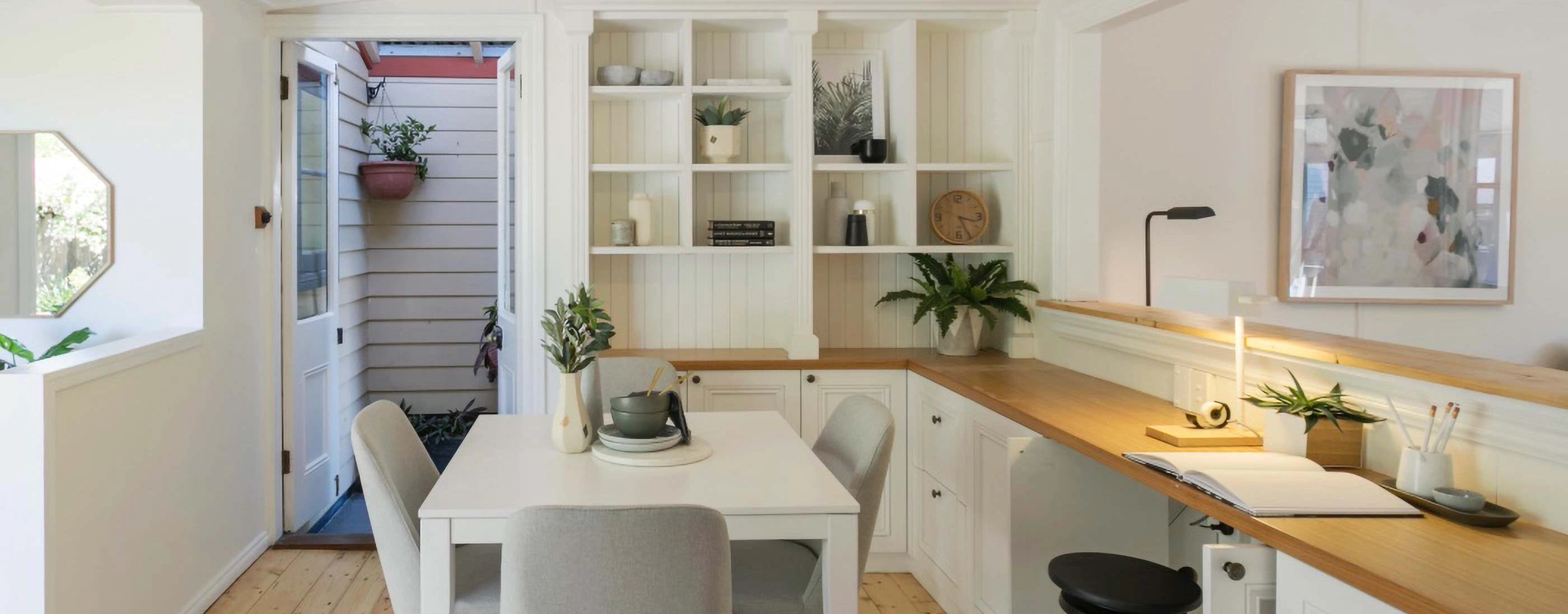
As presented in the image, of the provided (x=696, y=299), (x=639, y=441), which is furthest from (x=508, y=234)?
(x=639, y=441)

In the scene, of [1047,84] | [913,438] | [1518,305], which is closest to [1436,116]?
[1518,305]

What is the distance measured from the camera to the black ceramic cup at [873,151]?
429 cm

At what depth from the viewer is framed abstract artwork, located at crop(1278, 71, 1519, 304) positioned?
418 centimetres

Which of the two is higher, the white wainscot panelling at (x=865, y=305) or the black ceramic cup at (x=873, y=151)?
the black ceramic cup at (x=873, y=151)

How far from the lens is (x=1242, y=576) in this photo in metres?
1.94

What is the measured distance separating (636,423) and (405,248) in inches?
158

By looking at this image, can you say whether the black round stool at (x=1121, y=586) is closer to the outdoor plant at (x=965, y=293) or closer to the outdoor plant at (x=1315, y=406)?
the outdoor plant at (x=1315, y=406)

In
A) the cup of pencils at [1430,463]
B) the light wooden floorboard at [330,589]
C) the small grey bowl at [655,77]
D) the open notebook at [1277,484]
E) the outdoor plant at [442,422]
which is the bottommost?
the light wooden floorboard at [330,589]

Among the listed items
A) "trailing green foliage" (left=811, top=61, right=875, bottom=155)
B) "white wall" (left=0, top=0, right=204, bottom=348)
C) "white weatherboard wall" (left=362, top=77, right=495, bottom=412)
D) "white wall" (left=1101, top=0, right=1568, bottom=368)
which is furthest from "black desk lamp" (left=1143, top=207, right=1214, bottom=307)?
"white weatherboard wall" (left=362, top=77, right=495, bottom=412)

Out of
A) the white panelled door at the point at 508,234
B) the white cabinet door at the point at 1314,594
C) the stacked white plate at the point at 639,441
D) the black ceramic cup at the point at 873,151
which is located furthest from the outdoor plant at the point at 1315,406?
the white panelled door at the point at 508,234

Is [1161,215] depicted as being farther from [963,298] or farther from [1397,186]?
[1397,186]

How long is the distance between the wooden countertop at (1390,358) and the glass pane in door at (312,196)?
129 inches

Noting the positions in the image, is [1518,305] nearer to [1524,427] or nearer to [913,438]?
[913,438]

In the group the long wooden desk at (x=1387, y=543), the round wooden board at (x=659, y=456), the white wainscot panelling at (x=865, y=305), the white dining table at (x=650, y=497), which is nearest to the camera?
the long wooden desk at (x=1387, y=543)
